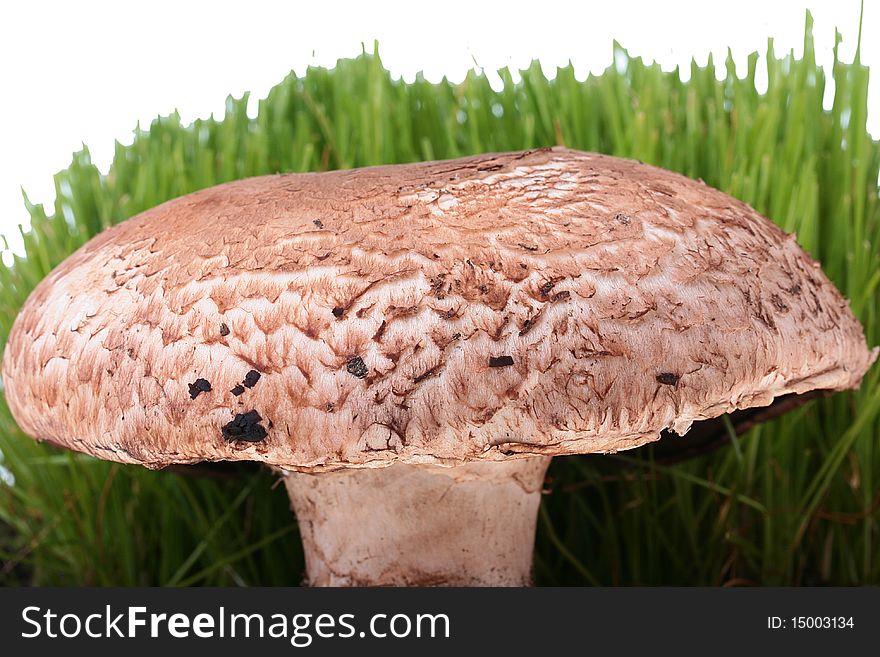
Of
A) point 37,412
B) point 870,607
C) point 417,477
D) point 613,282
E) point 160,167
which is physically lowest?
point 870,607

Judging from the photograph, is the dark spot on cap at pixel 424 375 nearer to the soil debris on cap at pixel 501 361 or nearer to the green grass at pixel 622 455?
the soil debris on cap at pixel 501 361

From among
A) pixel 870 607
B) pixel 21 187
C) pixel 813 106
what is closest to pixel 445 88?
pixel 813 106

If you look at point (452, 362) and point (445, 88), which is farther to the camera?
point (445, 88)

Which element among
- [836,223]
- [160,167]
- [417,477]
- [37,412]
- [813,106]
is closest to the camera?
[37,412]

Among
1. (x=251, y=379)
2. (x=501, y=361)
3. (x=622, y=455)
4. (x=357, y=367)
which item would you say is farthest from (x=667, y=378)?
(x=622, y=455)

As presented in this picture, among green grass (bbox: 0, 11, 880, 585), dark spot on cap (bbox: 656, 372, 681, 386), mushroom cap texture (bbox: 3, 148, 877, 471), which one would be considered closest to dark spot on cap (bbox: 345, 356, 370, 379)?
mushroom cap texture (bbox: 3, 148, 877, 471)

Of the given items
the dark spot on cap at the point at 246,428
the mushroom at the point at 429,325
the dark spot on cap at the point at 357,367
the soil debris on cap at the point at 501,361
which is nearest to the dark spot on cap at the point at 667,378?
the mushroom at the point at 429,325

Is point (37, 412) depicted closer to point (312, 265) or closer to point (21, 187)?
point (312, 265)
